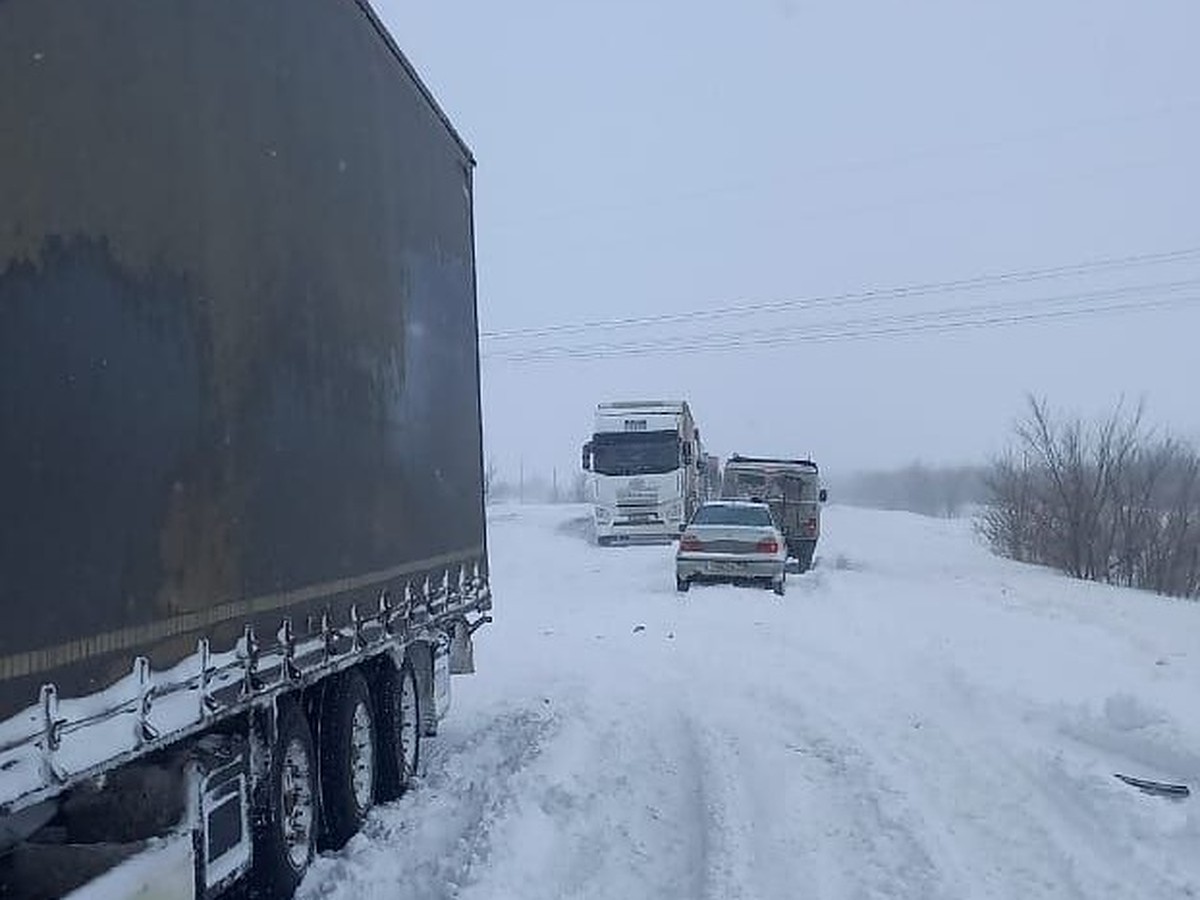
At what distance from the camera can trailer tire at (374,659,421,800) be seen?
30.6 feet

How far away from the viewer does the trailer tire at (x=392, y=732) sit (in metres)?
9.34

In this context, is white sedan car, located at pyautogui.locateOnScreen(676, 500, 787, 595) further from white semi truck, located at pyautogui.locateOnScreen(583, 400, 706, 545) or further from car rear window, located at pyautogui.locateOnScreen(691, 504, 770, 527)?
white semi truck, located at pyautogui.locateOnScreen(583, 400, 706, 545)

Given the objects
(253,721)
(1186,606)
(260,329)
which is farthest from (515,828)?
(1186,606)

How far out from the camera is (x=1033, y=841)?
26.0 feet

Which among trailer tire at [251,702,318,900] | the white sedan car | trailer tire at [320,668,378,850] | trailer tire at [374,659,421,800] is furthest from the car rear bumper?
trailer tire at [251,702,318,900]

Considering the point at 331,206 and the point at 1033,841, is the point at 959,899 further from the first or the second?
the point at 331,206

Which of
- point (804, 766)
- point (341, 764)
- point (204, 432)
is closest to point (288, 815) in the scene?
point (341, 764)

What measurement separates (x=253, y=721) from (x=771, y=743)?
219 inches

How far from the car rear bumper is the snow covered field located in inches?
150

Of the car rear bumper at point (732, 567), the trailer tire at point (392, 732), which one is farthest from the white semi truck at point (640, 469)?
the trailer tire at point (392, 732)

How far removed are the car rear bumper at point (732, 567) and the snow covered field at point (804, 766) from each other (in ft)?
12.5

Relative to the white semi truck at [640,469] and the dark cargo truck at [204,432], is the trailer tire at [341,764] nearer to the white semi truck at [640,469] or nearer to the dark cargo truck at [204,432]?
the dark cargo truck at [204,432]

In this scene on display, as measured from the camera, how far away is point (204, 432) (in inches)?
221

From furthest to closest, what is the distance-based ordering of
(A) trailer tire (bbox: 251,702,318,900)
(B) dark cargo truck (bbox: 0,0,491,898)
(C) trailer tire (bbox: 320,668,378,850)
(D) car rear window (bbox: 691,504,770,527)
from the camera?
(D) car rear window (bbox: 691,504,770,527) < (C) trailer tire (bbox: 320,668,378,850) < (A) trailer tire (bbox: 251,702,318,900) < (B) dark cargo truck (bbox: 0,0,491,898)
